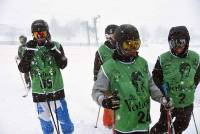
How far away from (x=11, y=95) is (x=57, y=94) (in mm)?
6741

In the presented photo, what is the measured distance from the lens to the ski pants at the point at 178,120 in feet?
17.6

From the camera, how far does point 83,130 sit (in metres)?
7.55

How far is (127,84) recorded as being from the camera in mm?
4016

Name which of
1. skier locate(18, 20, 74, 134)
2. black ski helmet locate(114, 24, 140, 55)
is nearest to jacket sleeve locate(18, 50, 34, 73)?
skier locate(18, 20, 74, 134)

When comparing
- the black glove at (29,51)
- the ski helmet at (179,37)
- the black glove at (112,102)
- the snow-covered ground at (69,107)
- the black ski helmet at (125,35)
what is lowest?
the snow-covered ground at (69,107)

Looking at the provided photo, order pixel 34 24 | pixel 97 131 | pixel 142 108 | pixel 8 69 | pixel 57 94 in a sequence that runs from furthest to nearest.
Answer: pixel 8 69
pixel 97 131
pixel 57 94
pixel 34 24
pixel 142 108

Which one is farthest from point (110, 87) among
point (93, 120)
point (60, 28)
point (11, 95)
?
point (60, 28)

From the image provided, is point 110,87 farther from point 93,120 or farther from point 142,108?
point 93,120

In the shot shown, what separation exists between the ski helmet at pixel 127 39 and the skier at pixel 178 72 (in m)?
1.33

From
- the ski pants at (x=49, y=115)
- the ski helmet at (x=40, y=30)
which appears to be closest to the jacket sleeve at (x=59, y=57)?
the ski helmet at (x=40, y=30)

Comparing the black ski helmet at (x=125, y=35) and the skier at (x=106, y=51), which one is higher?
the black ski helmet at (x=125, y=35)

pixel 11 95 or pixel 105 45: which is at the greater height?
pixel 105 45

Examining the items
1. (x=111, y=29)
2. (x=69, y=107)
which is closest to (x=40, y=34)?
(x=111, y=29)

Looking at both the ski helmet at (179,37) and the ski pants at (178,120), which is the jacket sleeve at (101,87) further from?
the ski pants at (178,120)
